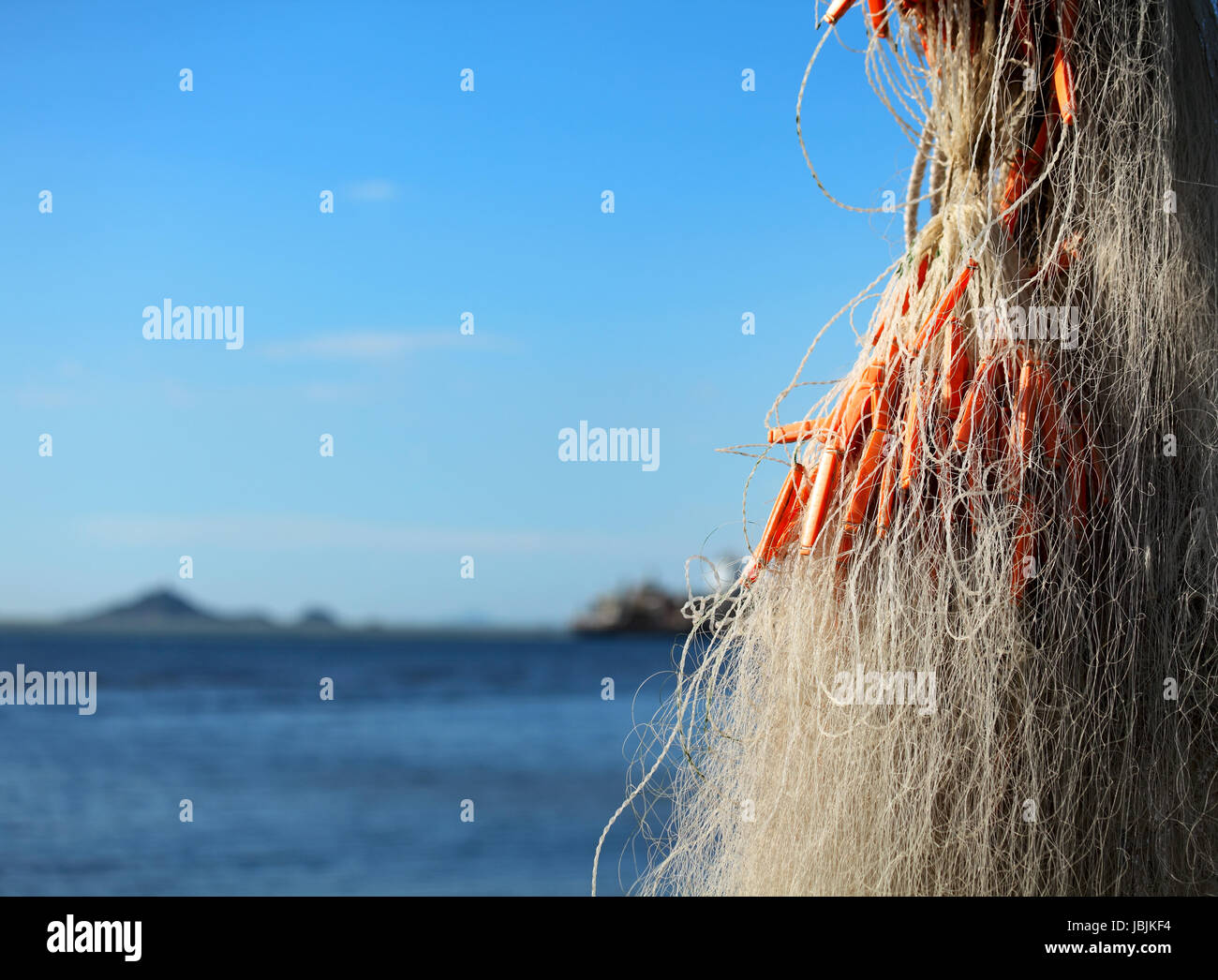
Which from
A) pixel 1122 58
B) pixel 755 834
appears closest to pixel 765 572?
pixel 755 834

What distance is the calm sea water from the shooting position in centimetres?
2170

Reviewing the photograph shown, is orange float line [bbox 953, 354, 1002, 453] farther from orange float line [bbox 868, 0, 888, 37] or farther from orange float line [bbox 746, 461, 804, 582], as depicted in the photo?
orange float line [bbox 868, 0, 888, 37]

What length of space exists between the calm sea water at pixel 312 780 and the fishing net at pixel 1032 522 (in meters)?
8.18

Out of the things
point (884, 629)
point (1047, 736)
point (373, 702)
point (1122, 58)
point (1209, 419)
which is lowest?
point (373, 702)

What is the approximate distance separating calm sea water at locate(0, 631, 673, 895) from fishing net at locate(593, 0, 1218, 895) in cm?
818

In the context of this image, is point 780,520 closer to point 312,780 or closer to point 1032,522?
point 1032,522

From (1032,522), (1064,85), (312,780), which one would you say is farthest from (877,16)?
(312,780)

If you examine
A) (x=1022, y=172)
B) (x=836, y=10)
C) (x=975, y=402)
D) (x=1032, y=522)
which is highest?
(x=836, y=10)

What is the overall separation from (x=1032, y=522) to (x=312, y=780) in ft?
103

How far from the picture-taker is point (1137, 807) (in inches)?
77.5

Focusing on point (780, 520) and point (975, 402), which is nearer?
point (975, 402)

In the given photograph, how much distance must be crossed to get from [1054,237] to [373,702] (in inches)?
1725

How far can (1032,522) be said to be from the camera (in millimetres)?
1938
